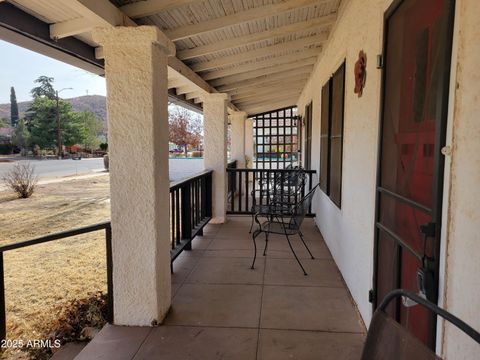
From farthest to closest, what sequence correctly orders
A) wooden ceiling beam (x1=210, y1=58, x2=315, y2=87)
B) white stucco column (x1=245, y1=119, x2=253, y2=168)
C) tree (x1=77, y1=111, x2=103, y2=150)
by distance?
tree (x1=77, y1=111, x2=103, y2=150), white stucco column (x1=245, y1=119, x2=253, y2=168), wooden ceiling beam (x1=210, y1=58, x2=315, y2=87)

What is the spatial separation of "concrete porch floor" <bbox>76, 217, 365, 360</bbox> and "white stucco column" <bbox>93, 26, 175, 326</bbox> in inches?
9.2

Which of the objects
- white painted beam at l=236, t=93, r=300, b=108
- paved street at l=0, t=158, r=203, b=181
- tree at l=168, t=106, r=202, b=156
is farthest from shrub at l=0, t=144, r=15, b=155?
white painted beam at l=236, t=93, r=300, b=108

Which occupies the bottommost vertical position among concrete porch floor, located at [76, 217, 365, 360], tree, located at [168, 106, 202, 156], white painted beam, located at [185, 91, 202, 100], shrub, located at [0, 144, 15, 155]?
concrete porch floor, located at [76, 217, 365, 360]

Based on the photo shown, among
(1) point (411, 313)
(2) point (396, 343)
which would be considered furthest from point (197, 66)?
(2) point (396, 343)

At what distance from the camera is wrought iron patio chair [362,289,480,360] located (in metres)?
0.76

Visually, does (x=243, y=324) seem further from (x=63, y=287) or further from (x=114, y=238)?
(x=63, y=287)

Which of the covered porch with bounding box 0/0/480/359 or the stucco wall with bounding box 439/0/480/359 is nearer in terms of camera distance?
the stucco wall with bounding box 439/0/480/359

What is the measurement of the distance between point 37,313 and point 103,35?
2.58m

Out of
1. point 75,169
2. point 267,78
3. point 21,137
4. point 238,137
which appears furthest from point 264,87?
point 21,137

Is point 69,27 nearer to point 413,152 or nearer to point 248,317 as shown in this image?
point 413,152

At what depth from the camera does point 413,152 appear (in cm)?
153

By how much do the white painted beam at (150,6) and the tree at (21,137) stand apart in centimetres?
3967

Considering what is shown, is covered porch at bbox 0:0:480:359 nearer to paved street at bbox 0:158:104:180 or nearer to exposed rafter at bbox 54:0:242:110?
exposed rafter at bbox 54:0:242:110

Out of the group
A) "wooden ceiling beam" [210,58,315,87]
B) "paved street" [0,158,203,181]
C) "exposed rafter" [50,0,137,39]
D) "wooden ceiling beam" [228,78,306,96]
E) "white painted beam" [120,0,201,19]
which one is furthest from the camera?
"paved street" [0,158,203,181]
